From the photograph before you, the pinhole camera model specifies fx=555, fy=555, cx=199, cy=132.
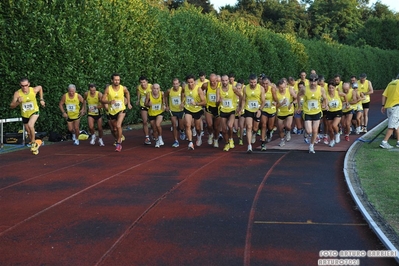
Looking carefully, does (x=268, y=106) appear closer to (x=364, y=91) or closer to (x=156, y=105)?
(x=156, y=105)

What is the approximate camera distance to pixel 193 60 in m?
25.7

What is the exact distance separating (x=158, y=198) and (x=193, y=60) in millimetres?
17617

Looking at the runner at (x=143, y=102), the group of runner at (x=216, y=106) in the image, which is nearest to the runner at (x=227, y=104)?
the group of runner at (x=216, y=106)

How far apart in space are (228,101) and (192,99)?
1.06 m

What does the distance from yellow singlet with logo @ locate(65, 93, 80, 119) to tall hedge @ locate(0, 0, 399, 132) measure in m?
1.61

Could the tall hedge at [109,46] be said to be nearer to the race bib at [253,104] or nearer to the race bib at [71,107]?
the race bib at [71,107]

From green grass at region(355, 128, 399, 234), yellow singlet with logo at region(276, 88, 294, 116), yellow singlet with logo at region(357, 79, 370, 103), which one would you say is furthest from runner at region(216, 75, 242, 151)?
yellow singlet with logo at region(357, 79, 370, 103)

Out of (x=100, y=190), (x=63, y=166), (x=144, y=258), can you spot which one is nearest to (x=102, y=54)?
(x=63, y=166)

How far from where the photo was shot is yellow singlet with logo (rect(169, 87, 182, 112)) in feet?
50.4

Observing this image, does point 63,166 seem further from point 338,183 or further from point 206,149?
point 338,183

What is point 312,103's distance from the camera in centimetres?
1408

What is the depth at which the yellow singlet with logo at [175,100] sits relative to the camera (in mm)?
15375

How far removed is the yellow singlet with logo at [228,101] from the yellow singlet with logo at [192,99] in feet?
2.47

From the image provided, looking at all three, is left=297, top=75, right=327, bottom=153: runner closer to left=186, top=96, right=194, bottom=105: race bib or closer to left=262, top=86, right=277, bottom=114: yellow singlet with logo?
left=262, top=86, right=277, bottom=114: yellow singlet with logo
